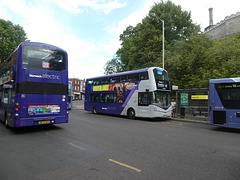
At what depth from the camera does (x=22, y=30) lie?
31625mm

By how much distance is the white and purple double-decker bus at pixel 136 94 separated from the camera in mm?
13408

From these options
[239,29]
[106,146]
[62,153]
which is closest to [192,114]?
[106,146]

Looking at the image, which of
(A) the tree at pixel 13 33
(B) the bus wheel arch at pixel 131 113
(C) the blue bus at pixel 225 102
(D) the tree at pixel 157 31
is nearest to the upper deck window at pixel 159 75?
(B) the bus wheel arch at pixel 131 113

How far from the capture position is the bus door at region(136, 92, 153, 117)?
44.3 ft

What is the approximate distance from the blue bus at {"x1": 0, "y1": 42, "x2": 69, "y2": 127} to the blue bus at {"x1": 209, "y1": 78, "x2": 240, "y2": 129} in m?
8.61

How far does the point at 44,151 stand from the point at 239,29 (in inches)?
1670

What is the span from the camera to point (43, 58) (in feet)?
27.2

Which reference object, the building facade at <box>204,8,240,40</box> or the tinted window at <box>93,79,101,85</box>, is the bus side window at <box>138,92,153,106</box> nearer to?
the tinted window at <box>93,79,101,85</box>

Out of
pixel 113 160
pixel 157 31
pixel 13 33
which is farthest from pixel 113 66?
pixel 113 160

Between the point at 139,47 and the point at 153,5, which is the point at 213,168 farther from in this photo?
the point at 153,5

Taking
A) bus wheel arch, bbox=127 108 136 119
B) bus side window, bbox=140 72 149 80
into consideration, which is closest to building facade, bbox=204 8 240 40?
bus side window, bbox=140 72 149 80

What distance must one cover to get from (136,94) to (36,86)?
8.45 metres

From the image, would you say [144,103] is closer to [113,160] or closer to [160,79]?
[160,79]

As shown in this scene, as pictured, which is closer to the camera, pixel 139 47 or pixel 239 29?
pixel 139 47
